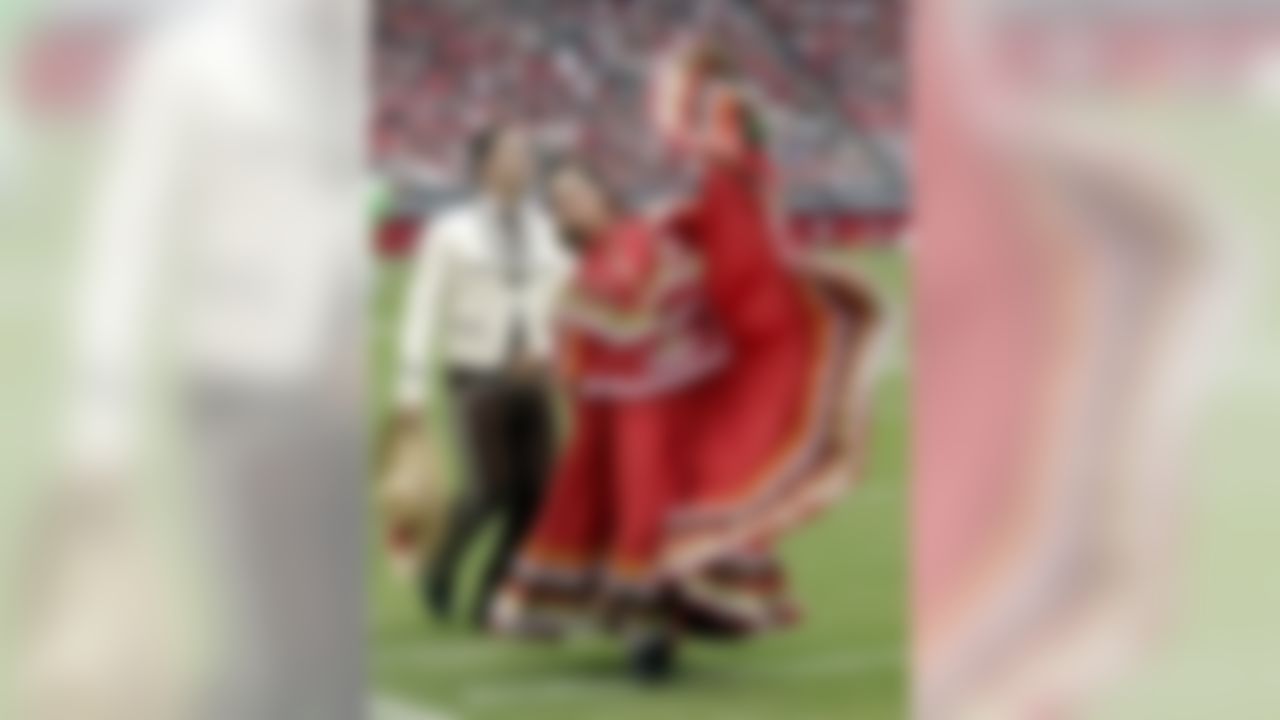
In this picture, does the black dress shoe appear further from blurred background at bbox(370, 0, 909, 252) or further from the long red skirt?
blurred background at bbox(370, 0, 909, 252)

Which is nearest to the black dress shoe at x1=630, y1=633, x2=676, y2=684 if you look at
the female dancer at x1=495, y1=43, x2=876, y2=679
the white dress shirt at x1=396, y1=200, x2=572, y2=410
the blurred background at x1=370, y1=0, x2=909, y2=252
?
the female dancer at x1=495, y1=43, x2=876, y2=679

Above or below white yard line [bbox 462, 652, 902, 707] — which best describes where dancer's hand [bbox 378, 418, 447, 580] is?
above

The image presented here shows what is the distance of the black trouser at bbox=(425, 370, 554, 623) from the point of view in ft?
5.01

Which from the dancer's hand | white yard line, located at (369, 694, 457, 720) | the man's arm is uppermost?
the man's arm

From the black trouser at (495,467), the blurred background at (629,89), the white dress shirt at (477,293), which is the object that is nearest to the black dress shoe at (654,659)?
the black trouser at (495,467)

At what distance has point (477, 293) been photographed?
1530mm

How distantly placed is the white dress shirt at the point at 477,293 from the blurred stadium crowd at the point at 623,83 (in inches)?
1.6

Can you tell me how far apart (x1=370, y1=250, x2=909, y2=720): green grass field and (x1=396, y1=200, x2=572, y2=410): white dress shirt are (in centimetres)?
18

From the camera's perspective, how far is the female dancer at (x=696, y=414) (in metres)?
1.55

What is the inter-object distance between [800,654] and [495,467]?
0.30 meters

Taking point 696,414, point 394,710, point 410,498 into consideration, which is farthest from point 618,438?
point 394,710

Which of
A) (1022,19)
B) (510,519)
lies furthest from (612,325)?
Answer: (1022,19)

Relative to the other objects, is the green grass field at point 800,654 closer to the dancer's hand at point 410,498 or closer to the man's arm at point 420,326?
the dancer's hand at point 410,498

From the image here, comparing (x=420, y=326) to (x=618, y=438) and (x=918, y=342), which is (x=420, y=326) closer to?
(x=618, y=438)
